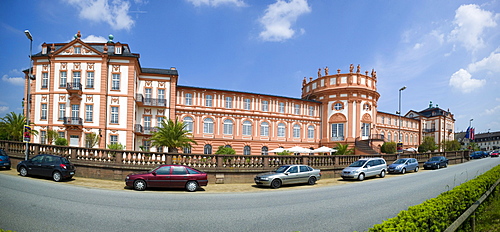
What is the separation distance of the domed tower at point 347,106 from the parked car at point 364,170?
22895 mm

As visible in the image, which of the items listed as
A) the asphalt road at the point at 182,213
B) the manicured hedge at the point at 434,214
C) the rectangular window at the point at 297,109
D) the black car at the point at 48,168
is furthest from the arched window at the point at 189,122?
the manicured hedge at the point at 434,214

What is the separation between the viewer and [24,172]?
643 inches

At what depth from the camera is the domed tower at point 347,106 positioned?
46.2 m

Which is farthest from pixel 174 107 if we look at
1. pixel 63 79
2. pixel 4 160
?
pixel 4 160

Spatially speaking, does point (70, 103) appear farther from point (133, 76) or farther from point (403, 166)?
point (403, 166)

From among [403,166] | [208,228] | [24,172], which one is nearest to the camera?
[208,228]

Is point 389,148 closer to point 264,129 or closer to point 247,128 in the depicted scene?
point 264,129

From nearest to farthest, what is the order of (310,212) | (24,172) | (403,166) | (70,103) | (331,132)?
1. (310,212)
2. (24,172)
3. (403,166)
4. (70,103)
5. (331,132)

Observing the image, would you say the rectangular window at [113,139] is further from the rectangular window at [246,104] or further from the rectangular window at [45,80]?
the rectangular window at [246,104]

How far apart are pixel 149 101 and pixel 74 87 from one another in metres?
8.71

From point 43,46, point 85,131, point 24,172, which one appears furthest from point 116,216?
point 43,46

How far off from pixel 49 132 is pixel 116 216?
29567 mm

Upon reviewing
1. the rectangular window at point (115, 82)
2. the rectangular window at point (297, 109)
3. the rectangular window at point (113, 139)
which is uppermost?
the rectangular window at point (115, 82)

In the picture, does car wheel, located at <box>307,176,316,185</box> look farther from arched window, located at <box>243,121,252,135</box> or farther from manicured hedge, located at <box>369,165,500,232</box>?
arched window, located at <box>243,121,252,135</box>
